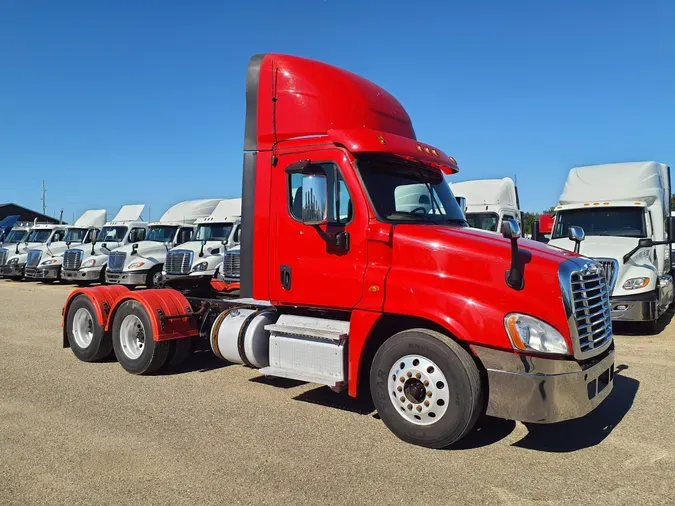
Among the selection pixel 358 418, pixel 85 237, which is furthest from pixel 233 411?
pixel 85 237

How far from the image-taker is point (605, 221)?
11.6 m

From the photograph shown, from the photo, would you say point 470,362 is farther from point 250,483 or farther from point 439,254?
point 250,483

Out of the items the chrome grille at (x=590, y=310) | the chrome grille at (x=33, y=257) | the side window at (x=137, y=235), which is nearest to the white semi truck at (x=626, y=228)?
the chrome grille at (x=590, y=310)

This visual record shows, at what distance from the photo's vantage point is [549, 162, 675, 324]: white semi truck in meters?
9.84

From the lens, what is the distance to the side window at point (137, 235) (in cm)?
2079

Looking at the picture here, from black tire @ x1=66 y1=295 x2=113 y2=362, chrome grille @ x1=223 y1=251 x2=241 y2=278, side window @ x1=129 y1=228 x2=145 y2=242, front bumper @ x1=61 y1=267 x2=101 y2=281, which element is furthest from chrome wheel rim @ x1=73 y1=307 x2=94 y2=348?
side window @ x1=129 y1=228 x2=145 y2=242

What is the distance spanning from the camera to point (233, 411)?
5754mm

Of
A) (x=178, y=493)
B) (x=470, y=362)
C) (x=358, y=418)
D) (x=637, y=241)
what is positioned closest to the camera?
(x=178, y=493)

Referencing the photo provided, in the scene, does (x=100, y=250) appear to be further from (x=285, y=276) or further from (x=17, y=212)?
(x=17, y=212)

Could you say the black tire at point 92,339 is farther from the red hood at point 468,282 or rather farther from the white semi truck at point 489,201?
the white semi truck at point 489,201

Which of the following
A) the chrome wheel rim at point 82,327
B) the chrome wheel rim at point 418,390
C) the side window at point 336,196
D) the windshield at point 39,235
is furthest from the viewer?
the windshield at point 39,235

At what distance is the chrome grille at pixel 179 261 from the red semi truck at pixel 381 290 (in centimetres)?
941

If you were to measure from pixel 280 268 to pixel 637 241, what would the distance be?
7872 millimetres

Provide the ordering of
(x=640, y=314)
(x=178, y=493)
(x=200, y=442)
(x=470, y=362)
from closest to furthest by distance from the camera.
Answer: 1. (x=178, y=493)
2. (x=470, y=362)
3. (x=200, y=442)
4. (x=640, y=314)
